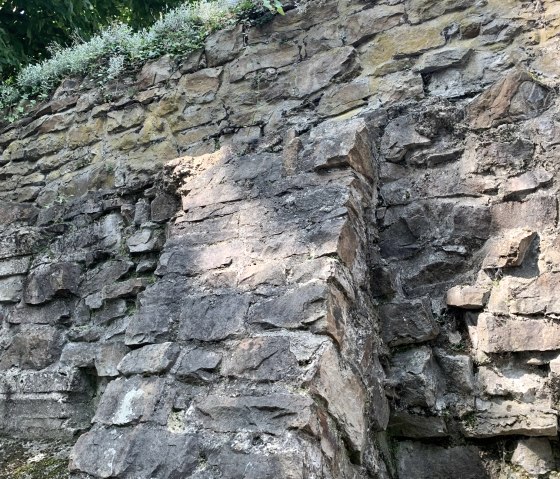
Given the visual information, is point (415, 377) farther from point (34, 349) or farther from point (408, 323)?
point (34, 349)

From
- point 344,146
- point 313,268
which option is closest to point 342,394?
point 313,268

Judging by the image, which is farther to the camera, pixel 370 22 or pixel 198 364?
pixel 370 22

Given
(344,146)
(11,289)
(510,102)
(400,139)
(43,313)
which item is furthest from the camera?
(11,289)

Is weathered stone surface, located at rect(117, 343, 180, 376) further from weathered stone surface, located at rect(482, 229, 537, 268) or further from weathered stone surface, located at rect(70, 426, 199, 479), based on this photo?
weathered stone surface, located at rect(482, 229, 537, 268)

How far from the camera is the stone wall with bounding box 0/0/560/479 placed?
198cm

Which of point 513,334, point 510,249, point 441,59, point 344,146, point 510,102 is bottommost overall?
point 513,334

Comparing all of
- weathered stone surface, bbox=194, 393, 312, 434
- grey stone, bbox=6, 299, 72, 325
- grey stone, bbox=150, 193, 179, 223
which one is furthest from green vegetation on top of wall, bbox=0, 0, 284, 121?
weathered stone surface, bbox=194, 393, 312, 434

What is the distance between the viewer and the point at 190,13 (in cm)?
407

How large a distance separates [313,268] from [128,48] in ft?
8.65

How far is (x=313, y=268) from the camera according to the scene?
7.07ft

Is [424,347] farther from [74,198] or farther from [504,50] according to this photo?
[74,198]

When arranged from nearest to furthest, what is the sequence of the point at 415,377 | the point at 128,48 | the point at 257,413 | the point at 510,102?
1. the point at 257,413
2. the point at 415,377
3. the point at 510,102
4. the point at 128,48

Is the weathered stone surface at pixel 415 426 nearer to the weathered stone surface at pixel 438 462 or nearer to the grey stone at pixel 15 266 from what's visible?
the weathered stone surface at pixel 438 462

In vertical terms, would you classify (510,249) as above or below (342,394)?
above
